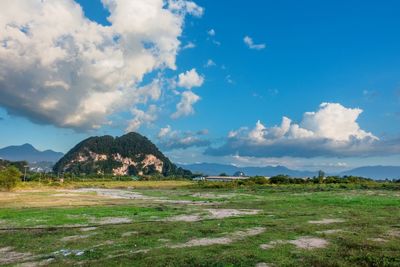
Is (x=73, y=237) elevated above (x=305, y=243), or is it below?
below

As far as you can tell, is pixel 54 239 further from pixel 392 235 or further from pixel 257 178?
pixel 257 178

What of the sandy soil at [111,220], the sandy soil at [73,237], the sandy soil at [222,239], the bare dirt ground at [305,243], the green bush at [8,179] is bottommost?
the sandy soil at [73,237]

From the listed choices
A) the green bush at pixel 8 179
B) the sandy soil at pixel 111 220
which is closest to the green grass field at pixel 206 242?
the sandy soil at pixel 111 220

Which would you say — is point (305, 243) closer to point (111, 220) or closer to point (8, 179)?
point (111, 220)

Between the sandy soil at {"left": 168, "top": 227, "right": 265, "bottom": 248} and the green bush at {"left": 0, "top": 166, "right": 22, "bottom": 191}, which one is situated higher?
the green bush at {"left": 0, "top": 166, "right": 22, "bottom": 191}

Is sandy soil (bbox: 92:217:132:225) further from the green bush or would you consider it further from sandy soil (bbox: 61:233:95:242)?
the green bush

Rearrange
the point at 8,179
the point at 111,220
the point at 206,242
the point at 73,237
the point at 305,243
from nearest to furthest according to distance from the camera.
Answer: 1. the point at 305,243
2. the point at 206,242
3. the point at 73,237
4. the point at 111,220
5. the point at 8,179

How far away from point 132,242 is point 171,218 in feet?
41.4

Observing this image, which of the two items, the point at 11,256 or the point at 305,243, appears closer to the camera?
the point at 11,256

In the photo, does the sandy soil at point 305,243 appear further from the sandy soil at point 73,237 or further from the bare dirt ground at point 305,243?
the sandy soil at point 73,237

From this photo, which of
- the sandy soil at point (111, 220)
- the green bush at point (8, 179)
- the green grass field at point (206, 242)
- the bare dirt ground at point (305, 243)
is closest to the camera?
the green grass field at point (206, 242)

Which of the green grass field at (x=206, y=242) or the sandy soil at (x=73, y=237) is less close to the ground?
the green grass field at (x=206, y=242)

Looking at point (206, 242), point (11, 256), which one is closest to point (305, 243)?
point (206, 242)

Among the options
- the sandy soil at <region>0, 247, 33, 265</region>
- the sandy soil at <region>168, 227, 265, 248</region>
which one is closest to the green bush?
the sandy soil at <region>0, 247, 33, 265</region>
